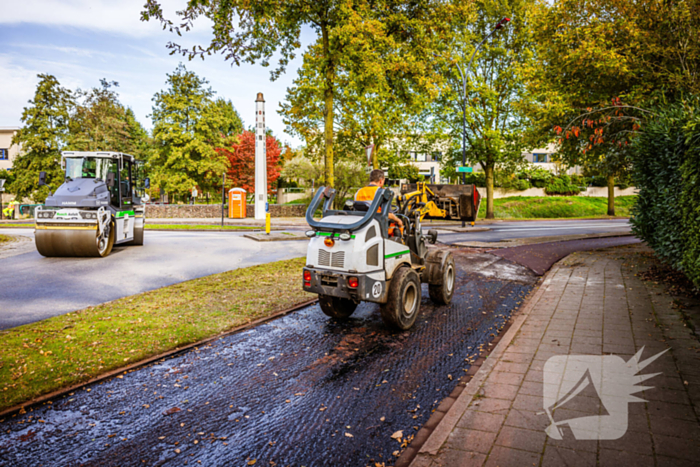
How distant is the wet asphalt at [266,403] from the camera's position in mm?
3150

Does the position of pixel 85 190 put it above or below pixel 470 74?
below

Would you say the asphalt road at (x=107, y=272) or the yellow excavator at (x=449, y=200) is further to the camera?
the yellow excavator at (x=449, y=200)

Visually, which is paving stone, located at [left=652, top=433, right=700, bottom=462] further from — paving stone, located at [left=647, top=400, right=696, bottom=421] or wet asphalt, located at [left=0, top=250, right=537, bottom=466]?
wet asphalt, located at [left=0, top=250, right=537, bottom=466]

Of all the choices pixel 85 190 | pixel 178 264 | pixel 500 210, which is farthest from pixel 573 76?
pixel 500 210

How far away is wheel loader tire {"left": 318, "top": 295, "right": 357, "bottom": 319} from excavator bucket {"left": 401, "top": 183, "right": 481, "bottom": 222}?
334 cm

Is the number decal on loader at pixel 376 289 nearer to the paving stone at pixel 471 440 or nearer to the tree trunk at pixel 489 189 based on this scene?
the paving stone at pixel 471 440

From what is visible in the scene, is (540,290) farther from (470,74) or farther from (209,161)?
(209,161)

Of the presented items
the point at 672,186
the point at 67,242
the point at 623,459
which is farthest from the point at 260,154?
the point at 623,459

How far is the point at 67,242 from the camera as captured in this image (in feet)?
36.9

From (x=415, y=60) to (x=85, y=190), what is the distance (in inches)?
402

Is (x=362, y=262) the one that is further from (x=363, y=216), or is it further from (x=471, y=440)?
(x=471, y=440)

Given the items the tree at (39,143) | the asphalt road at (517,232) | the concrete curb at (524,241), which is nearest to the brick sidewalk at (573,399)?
the concrete curb at (524,241)

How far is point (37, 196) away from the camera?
1479 inches

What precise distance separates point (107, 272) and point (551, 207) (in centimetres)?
3766
